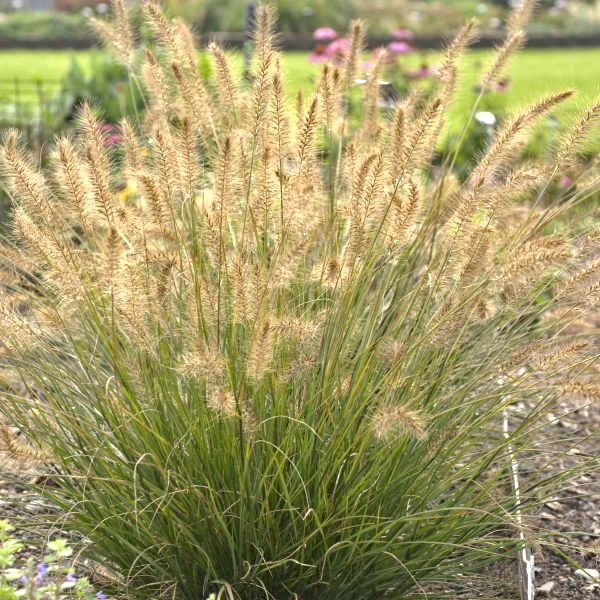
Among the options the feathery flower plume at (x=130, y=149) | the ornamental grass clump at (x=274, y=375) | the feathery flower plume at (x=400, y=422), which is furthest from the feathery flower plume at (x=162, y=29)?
the feathery flower plume at (x=400, y=422)

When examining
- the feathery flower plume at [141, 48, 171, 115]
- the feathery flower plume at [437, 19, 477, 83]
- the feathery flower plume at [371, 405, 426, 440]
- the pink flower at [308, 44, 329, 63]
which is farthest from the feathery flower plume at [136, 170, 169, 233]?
the pink flower at [308, 44, 329, 63]

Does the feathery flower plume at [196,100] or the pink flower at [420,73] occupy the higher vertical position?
the feathery flower plume at [196,100]

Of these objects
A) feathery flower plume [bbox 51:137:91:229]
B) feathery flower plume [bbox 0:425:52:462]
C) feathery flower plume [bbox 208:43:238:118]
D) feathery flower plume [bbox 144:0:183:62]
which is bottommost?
feathery flower plume [bbox 0:425:52:462]

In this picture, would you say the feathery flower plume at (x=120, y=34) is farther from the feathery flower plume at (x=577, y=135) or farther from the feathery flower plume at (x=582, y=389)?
the feathery flower plume at (x=582, y=389)

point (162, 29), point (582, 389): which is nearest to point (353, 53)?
point (162, 29)

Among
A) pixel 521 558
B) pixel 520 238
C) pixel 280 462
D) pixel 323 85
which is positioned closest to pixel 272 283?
pixel 280 462

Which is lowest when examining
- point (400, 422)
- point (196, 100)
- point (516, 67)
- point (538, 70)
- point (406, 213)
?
point (516, 67)

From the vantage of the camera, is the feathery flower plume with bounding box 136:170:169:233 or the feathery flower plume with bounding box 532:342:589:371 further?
the feathery flower plume with bounding box 532:342:589:371

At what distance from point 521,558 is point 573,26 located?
21686 mm

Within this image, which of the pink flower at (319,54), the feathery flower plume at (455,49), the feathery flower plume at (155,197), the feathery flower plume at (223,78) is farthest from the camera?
the pink flower at (319,54)

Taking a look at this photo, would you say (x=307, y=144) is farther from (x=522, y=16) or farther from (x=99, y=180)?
(x=522, y=16)

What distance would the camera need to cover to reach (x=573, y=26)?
73.0 feet

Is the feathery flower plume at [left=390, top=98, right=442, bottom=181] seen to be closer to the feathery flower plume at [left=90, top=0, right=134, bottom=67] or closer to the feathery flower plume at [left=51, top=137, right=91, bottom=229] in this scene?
the feathery flower plume at [left=51, top=137, right=91, bottom=229]

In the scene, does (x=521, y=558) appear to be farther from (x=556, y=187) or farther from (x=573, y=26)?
(x=573, y=26)
